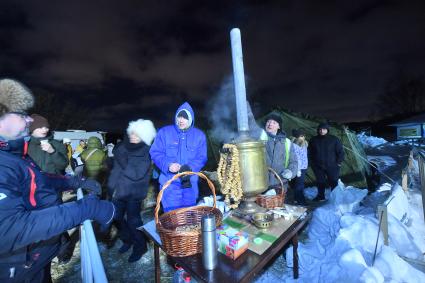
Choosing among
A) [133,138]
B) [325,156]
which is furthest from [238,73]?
[325,156]

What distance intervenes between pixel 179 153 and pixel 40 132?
2.35 m

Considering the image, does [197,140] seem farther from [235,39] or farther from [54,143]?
[54,143]

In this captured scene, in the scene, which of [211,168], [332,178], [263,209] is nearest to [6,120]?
[263,209]

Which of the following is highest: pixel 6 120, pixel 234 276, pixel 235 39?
pixel 235 39

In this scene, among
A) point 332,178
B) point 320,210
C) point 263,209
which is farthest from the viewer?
point 332,178

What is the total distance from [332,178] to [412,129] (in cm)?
3390

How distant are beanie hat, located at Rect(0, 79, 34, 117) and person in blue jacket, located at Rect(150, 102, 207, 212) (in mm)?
1686

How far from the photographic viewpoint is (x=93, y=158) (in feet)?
15.1

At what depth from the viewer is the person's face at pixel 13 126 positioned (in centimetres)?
130

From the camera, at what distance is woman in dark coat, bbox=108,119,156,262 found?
10.5 ft

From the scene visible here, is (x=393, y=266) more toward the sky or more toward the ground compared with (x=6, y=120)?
more toward the ground

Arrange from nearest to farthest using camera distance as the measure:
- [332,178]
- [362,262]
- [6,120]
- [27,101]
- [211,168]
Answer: [6,120]
[27,101]
[362,262]
[332,178]
[211,168]

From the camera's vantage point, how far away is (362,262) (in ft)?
7.31

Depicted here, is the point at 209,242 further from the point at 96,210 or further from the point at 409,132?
the point at 409,132
